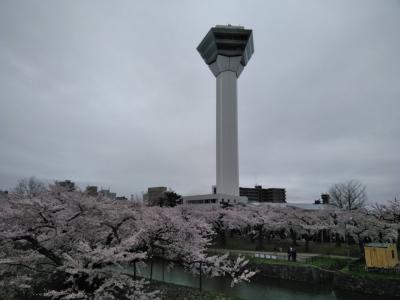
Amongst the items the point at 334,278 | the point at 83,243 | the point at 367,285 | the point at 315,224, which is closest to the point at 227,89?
the point at 315,224

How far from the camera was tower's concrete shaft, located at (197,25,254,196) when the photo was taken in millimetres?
82794

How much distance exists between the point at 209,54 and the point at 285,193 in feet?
272

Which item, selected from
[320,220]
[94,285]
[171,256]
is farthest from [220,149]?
[94,285]

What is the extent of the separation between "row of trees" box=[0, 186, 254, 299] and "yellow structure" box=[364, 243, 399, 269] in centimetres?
1459

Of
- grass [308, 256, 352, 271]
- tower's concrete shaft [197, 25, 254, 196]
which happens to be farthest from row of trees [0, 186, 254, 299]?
tower's concrete shaft [197, 25, 254, 196]

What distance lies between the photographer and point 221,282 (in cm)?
2367

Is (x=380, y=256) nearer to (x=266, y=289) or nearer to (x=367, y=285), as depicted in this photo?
(x=367, y=285)

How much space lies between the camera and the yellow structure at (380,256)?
77.3 ft

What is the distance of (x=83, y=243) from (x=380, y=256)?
75.9 feet

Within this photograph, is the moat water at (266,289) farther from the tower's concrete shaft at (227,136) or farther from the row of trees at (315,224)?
the tower's concrete shaft at (227,136)

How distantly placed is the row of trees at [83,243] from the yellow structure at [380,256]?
14588 mm

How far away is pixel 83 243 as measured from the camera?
9.76 meters

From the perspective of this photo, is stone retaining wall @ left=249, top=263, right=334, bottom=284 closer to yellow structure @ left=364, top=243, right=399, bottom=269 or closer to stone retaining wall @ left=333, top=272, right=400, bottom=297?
stone retaining wall @ left=333, top=272, right=400, bottom=297

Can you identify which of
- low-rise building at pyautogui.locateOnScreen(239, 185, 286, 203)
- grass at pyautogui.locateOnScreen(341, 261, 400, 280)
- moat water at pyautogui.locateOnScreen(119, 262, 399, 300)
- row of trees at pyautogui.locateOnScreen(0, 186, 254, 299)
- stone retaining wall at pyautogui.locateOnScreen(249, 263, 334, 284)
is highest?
low-rise building at pyautogui.locateOnScreen(239, 185, 286, 203)
